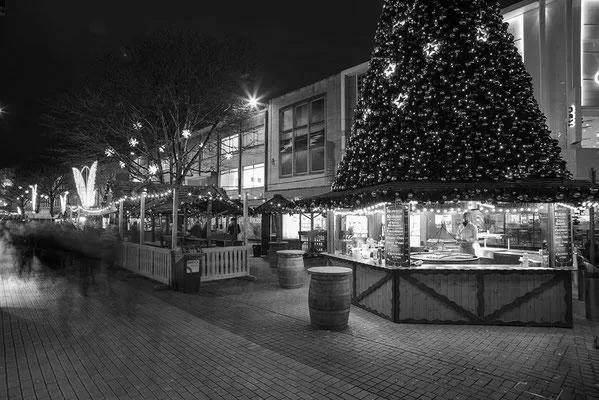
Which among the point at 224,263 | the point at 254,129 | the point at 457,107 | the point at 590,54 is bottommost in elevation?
the point at 224,263

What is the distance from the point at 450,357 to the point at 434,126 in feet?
14.9

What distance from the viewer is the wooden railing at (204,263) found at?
37.9 ft

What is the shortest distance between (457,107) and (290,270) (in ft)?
20.6

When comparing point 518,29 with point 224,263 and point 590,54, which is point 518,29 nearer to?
point 590,54

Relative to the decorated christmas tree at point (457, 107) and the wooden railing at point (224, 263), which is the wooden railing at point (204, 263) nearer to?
the wooden railing at point (224, 263)

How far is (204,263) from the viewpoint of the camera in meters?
12.2

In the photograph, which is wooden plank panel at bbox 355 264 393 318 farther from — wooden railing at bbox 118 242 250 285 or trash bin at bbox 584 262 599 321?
wooden railing at bbox 118 242 250 285

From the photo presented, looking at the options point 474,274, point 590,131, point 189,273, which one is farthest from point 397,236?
point 590,131

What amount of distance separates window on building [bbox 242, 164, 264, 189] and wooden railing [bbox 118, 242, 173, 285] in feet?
46.8

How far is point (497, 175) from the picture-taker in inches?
301

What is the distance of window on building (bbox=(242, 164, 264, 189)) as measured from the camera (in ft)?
93.0

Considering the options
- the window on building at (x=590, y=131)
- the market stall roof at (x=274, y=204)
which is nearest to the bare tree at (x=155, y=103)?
the market stall roof at (x=274, y=204)

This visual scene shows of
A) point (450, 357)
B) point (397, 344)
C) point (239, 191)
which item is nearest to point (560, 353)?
point (450, 357)

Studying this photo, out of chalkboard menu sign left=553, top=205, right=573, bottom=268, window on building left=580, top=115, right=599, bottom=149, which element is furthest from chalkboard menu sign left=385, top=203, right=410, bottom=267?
window on building left=580, top=115, right=599, bottom=149
